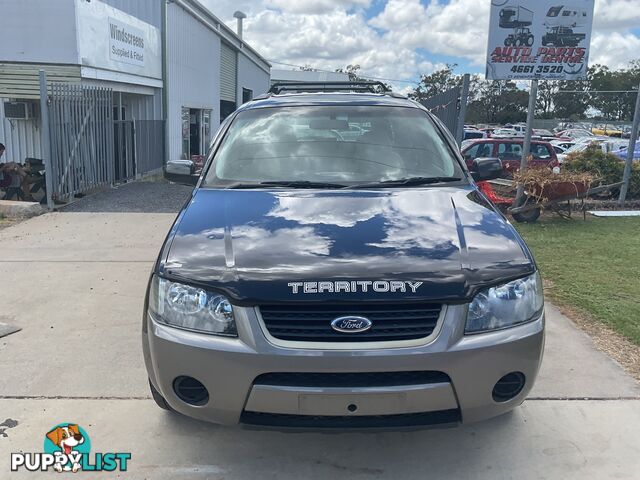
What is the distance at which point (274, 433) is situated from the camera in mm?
3238

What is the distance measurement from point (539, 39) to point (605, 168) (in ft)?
12.0

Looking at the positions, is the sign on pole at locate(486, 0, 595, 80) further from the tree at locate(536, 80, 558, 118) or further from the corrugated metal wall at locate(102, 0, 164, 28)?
the tree at locate(536, 80, 558, 118)

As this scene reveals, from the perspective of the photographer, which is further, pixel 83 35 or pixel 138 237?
pixel 83 35

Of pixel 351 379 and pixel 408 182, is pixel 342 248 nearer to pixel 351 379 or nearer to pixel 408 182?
pixel 351 379

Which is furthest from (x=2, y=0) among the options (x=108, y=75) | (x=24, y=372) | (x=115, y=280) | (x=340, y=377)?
(x=340, y=377)

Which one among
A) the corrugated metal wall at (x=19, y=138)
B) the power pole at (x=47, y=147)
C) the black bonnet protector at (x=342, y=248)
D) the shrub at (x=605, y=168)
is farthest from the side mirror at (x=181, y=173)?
the shrub at (x=605, y=168)

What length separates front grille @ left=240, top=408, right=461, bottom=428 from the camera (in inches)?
101

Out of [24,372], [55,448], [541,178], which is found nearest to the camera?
[55,448]

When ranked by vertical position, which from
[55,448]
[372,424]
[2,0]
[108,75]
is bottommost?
[55,448]

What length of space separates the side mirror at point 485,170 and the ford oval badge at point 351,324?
2.43 metres

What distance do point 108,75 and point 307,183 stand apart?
36.7 ft

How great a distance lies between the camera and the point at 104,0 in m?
13.0

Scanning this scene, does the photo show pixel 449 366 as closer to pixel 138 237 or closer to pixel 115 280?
pixel 115 280

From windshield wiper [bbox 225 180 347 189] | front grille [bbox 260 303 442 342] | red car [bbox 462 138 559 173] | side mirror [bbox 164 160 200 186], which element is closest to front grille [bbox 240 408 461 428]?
front grille [bbox 260 303 442 342]
